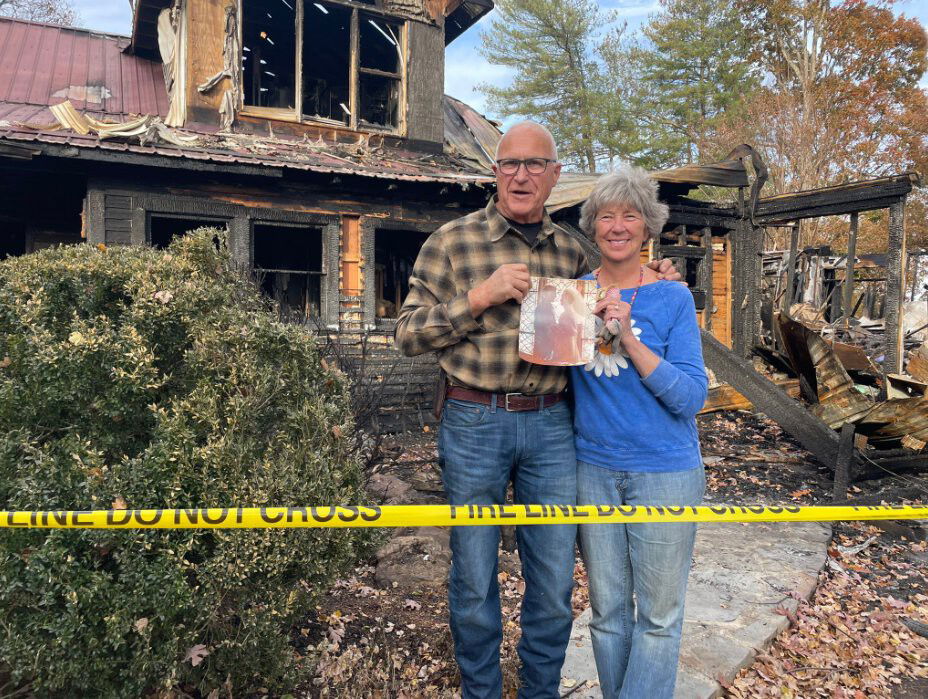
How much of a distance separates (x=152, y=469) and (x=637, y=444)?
154 cm

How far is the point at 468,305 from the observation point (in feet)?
6.70

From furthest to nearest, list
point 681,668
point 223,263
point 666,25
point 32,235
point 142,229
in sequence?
point 666,25, point 32,235, point 142,229, point 223,263, point 681,668

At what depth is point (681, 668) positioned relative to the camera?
2.76 m

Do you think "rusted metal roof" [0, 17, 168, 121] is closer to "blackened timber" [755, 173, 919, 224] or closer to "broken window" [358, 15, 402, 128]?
"broken window" [358, 15, 402, 128]

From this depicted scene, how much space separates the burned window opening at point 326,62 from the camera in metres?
10.4

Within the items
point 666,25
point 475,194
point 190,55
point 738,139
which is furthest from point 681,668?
point 666,25

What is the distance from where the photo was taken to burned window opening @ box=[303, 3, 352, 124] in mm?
10352

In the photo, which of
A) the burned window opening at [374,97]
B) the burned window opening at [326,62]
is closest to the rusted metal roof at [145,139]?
the burned window opening at [374,97]

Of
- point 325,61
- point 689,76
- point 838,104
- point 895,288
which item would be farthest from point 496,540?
point 689,76

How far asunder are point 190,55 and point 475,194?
4278 millimetres

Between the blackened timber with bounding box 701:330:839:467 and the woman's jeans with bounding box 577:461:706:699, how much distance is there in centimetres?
418

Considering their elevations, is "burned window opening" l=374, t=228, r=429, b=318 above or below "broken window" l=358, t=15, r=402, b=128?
below

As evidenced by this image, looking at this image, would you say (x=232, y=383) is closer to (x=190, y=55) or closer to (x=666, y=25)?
(x=190, y=55)

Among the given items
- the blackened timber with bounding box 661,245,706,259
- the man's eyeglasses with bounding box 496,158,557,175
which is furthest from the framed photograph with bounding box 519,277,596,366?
the blackened timber with bounding box 661,245,706,259
